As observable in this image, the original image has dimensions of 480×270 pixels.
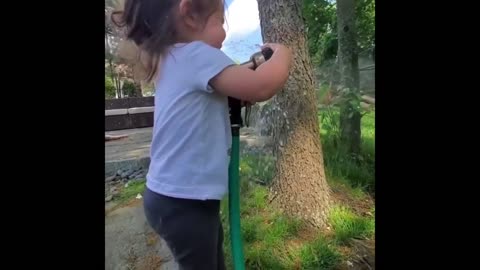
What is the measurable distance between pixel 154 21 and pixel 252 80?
0.25 meters

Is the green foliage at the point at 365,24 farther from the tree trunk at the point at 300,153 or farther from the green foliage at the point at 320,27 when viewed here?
the tree trunk at the point at 300,153

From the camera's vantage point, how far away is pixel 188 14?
102 centimetres

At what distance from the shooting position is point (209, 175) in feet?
3.34

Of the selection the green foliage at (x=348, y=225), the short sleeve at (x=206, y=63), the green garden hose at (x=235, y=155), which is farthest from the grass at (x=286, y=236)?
the short sleeve at (x=206, y=63)

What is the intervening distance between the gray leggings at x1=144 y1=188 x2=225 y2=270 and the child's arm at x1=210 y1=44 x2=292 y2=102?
24 centimetres

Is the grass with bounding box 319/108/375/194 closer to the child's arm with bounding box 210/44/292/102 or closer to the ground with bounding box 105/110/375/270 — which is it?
the ground with bounding box 105/110/375/270

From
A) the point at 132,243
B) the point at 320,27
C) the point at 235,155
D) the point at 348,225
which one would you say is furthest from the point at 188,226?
the point at 320,27

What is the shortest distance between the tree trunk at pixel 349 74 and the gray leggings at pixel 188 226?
0.54 meters

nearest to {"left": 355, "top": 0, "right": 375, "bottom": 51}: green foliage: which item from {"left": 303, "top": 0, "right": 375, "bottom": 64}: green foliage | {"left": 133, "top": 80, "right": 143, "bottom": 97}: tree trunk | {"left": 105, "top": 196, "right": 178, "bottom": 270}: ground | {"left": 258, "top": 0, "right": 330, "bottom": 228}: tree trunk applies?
{"left": 303, "top": 0, "right": 375, "bottom": 64}: green foliage

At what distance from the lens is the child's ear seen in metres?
1.01

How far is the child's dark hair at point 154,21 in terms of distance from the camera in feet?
3.32

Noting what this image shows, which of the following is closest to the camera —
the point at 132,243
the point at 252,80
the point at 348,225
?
the point at 252,80

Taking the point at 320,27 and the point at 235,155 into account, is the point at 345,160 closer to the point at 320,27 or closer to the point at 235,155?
the point at 320,27
